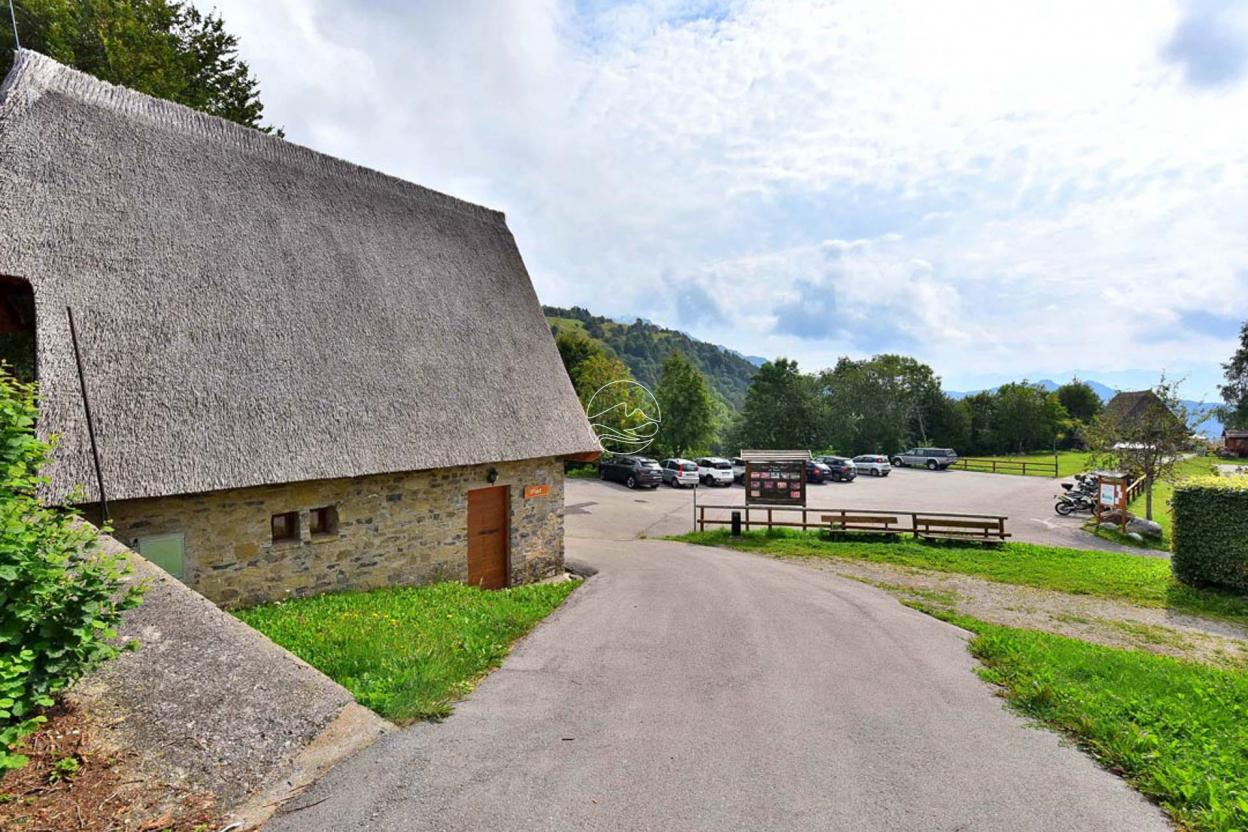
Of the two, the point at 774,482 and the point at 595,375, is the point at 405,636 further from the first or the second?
the point at 595,375

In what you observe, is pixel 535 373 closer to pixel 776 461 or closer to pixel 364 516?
pixel 364 516

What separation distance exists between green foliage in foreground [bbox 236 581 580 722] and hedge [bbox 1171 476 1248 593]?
13770 millimetres

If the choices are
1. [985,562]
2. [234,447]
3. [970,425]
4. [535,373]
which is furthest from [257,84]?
[970,425]

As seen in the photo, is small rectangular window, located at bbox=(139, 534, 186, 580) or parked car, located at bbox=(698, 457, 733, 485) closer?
small rectangular window, located at bbox=(139, 534, 186, 580)

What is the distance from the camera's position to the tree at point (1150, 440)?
63.3 feet

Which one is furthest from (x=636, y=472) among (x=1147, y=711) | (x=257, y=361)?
(x=1147, y=711)

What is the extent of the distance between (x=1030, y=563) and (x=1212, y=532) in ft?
11.3

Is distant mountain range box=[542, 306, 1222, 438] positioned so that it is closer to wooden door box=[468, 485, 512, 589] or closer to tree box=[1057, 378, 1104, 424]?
tree box=[1057, 378, 1104, 424]

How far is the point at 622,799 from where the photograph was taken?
3.66 meters

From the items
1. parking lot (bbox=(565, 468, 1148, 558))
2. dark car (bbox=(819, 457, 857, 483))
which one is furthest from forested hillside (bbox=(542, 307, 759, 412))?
parking lot (bbox=(565, 468, 1148, 558))

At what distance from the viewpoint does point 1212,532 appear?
1211 centimetres

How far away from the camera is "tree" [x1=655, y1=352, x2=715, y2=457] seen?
42.3 metres

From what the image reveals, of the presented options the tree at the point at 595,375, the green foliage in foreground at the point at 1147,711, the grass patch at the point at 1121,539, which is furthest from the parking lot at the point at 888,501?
the green foliage in foreground at the point at 1147,711

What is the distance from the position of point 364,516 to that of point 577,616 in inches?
154
